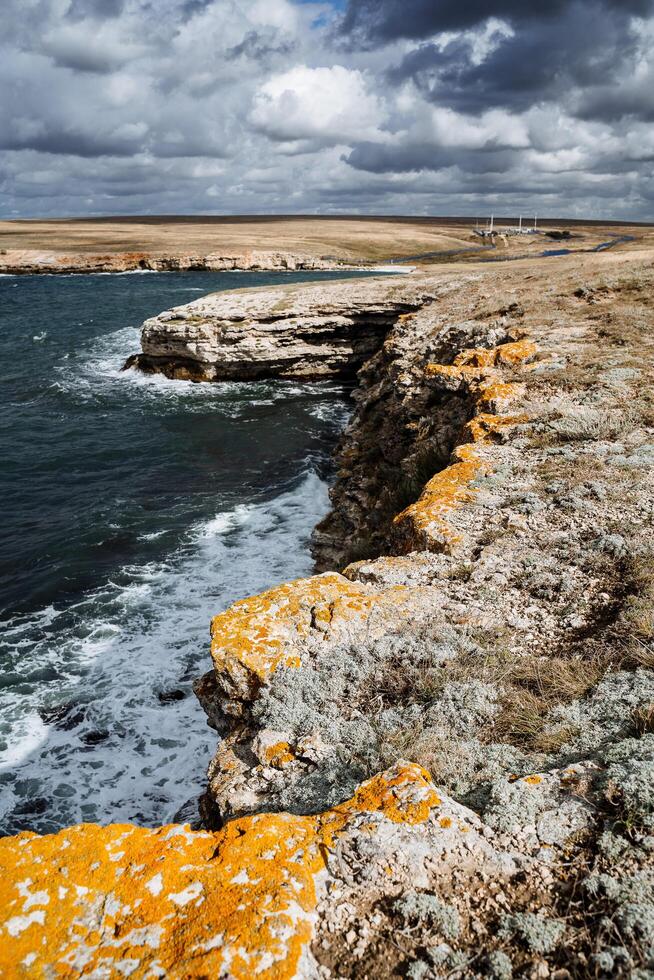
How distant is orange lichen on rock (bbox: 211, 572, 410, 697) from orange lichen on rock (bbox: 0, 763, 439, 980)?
1.72m

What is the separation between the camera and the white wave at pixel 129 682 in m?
8.55

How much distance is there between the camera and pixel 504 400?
11.5 metres

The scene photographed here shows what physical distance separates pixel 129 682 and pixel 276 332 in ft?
85.4

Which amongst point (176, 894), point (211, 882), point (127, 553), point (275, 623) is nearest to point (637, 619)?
point (275, 623)

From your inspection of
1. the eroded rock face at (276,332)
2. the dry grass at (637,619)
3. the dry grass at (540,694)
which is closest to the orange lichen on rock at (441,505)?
the dry grass at (637,619)

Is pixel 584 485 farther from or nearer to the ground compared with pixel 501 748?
farther from the ground

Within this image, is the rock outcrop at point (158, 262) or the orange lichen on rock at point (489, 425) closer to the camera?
the orange lichen on rock at point (489, 425)

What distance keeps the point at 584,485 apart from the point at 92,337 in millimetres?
44793

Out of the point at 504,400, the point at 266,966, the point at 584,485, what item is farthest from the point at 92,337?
the point at 266,966

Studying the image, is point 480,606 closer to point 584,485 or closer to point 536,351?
point 584,485

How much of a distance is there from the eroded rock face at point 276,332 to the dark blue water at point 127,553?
4.75 feet

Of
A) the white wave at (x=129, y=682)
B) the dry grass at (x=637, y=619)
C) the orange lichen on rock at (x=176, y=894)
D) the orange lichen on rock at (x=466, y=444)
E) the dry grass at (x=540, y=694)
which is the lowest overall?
the white wave at (x=129, y=682)

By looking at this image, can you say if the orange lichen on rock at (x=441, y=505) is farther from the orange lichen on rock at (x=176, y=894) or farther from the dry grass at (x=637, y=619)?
the orange lichen on rock at (x=176, y=894)

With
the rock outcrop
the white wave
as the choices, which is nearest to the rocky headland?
the white wave
